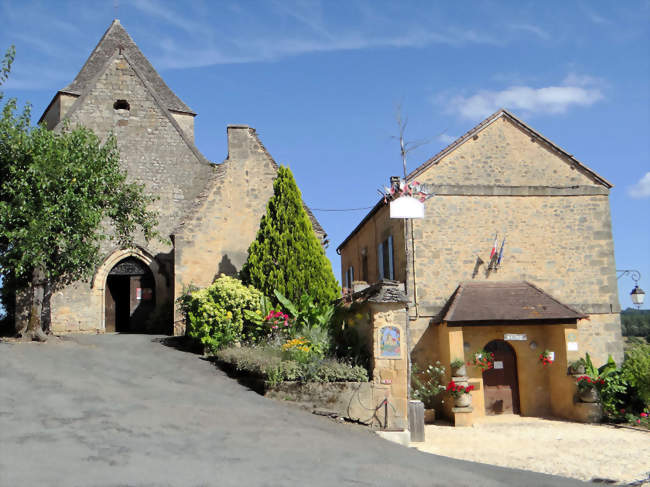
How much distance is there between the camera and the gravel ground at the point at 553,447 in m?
10.2

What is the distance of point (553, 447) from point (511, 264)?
250 inches

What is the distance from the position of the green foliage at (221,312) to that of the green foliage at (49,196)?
2.90 m

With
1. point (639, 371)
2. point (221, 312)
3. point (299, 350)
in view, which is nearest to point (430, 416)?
point (299, 350)

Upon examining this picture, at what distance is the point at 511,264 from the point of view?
56.5ft

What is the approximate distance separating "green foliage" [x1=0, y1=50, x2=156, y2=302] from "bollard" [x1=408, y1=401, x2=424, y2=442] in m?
8.32

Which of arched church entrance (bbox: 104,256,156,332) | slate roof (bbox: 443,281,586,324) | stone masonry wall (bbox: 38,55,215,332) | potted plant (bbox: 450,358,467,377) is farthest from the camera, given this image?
stone masonry wall (bbox: 38,55,215,332)

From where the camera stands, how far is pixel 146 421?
875 cm

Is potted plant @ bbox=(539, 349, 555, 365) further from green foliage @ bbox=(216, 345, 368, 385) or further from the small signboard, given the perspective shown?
green foliage @ bbox=(216, 345, 368, 385)

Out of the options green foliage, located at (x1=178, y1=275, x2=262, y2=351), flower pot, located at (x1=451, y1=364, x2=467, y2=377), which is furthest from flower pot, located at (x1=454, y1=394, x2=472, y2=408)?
green foliage, located at (x1=178, y1=275, x2=262, y2=351)

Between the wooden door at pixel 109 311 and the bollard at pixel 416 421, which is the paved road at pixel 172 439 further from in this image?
the wooden door at pixel 109 311

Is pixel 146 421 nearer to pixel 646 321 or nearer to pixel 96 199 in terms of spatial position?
pixel 96 199

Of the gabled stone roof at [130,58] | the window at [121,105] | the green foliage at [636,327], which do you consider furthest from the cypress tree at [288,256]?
the green foliage at [636,327]

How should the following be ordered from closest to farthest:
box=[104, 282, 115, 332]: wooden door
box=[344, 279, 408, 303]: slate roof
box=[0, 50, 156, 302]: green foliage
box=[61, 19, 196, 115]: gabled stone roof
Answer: box=[344, 279, 408, 303]: slate roof → box=[0, 50, 156, 302]: green foliage → box=[104, 282, 115, 332]: wooden door → box=[61, 19, 196, 115]: gabled stone roof

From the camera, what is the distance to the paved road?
6.73 m
